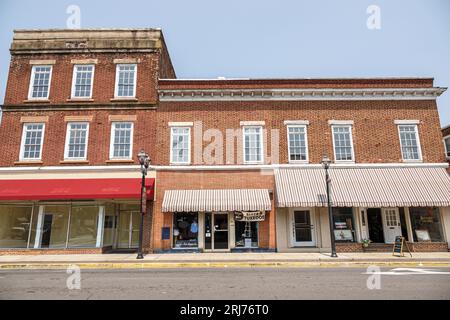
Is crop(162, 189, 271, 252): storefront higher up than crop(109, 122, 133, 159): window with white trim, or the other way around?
crop(109, 122, 133, 159): window with white trim

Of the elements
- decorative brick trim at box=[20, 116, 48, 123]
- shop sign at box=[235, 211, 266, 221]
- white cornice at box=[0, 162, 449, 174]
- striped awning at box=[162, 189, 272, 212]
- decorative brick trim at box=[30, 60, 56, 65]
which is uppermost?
decorative brick trim at box=[30, 60, 56, 65]

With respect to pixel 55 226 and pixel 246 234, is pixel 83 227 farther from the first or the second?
pixel 246 234

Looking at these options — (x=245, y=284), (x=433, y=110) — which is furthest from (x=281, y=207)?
(x=433, y=110)

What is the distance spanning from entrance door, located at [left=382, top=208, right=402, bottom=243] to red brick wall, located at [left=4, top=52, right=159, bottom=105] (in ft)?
50.1

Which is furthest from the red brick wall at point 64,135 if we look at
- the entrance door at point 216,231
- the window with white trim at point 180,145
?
the entrance door at point 216,231

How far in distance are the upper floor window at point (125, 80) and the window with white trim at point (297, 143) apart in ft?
32.8

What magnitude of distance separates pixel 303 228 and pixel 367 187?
416 cm

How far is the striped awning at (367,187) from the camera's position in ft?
51.7

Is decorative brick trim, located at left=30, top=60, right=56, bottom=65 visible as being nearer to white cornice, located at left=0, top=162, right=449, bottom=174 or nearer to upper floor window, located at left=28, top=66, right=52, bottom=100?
→ upper floor window, located at left=28, top=66, right=52, bottom=100

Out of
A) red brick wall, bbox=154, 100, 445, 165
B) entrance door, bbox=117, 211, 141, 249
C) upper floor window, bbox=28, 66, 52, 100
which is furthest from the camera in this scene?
upper floor window, bbox=28, 66, 52, 100

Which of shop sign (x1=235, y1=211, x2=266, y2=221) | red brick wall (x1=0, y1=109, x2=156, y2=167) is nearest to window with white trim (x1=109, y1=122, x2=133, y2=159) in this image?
A: red brick wall (x1=0, y1=109, x2=156, y2=167)

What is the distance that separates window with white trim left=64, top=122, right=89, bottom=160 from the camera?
1791 cm

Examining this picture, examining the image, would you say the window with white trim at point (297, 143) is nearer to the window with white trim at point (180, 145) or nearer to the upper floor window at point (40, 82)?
the window with white trim at point (180, 145)
